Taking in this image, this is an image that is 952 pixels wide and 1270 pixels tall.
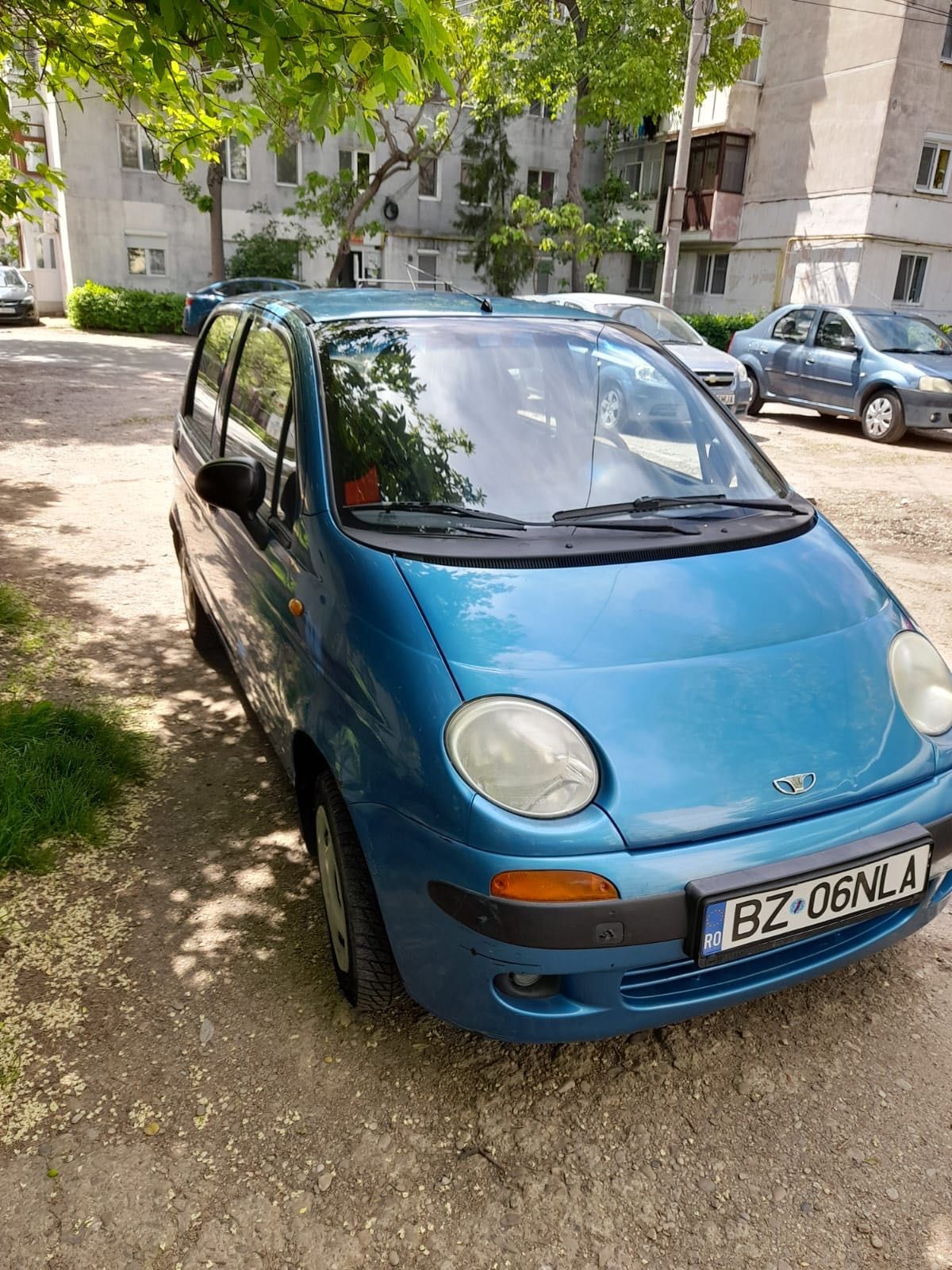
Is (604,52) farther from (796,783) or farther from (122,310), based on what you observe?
(796,783)

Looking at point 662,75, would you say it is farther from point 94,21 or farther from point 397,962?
point 397,962

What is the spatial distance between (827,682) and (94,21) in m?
5.37

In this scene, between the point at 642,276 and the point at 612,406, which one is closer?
the point at 612,406

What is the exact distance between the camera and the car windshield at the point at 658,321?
12.6 metres

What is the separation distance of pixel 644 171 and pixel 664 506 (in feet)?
105

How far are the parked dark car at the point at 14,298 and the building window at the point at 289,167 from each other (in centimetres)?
853

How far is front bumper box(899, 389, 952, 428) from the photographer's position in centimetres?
1150

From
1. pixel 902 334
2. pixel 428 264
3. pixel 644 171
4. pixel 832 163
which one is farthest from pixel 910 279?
pixel 428 264

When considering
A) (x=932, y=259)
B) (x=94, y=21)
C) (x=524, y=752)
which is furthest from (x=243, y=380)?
(x=932, y=259)

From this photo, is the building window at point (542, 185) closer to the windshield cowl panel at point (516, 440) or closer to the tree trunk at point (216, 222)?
the tree trunk at point (216, 222)

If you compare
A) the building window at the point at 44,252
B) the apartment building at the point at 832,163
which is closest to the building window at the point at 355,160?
the building window at the point at 44,252

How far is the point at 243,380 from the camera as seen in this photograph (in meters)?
3.57

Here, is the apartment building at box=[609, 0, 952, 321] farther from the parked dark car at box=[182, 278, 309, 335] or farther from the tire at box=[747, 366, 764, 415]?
the parked dark car at box=[182, 278, 309, 335]

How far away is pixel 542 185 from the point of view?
31.5 metres
